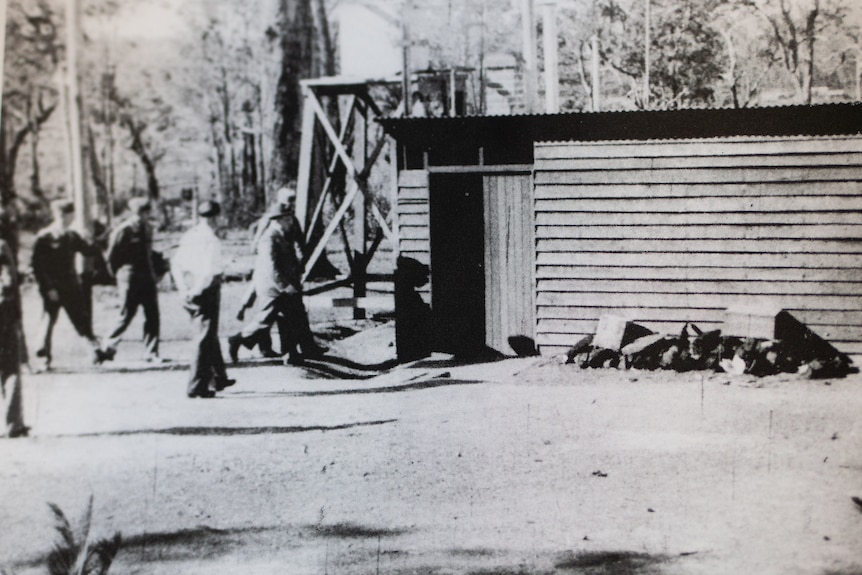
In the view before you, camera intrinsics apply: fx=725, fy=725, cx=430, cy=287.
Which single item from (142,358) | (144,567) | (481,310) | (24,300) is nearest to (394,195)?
(481,310)

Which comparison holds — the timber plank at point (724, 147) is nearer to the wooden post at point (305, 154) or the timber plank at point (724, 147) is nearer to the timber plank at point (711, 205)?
the timber plank at point (711, 205)

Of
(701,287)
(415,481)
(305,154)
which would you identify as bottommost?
(415,481)

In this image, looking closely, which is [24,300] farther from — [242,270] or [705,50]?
[705,50]

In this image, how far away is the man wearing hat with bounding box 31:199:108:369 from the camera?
293 centimetres

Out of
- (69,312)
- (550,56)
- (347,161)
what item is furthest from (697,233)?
(69,312)

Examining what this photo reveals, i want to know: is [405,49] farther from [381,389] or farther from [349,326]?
[381,389]

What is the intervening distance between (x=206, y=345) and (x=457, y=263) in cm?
195

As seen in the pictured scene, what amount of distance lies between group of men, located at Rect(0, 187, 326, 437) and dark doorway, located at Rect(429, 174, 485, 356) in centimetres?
99

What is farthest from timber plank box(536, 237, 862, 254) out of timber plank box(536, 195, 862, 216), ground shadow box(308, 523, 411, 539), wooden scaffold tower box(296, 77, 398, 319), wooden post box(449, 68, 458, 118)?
ground shadow box(308, 523, 411, 539)

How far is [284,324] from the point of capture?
3217 mm

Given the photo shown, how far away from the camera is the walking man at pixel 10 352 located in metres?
3.09

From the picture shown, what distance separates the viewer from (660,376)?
3.63 m

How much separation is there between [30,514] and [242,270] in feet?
4.59

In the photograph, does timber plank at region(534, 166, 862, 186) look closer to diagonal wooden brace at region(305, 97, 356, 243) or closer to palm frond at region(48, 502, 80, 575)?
diagonal wooden brace at region(305, 97, 356, 243)
